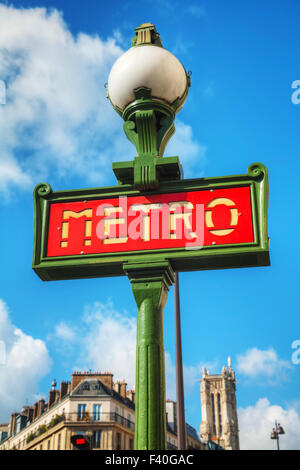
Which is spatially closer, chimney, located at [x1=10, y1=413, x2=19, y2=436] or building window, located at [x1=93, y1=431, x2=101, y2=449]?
building window, located at [x1=93, y1=431, x2=101, y2=449]

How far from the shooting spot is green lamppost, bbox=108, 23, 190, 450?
4707mm

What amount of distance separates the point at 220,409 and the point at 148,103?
165467 millimetres

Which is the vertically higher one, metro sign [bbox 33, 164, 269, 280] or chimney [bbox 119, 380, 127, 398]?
chimney [bbox 119, 380, 127, 398]

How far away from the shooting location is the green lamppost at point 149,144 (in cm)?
471

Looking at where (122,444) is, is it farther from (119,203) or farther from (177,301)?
(119,203)

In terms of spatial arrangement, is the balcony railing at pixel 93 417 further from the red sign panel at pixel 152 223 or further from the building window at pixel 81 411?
the red sign panel at pixel 152 223

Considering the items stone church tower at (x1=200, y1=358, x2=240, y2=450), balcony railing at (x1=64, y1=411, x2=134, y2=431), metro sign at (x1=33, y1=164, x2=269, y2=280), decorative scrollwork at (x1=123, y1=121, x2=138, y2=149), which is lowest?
metro sign at (x1=33, y1=164, x2=269, y2=280)

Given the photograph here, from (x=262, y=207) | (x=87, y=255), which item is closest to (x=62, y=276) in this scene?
(x=87, y=255)

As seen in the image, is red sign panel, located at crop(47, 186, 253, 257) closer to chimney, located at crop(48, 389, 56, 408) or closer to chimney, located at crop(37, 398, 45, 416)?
chimney, located at crop(48, 389, 56, 408)

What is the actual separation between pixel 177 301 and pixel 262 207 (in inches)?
349

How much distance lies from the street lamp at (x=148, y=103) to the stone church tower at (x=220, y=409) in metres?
155

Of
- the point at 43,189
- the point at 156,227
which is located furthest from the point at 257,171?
the point at 43,189

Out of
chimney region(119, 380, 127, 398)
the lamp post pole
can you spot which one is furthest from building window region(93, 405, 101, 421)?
the lamp post pole

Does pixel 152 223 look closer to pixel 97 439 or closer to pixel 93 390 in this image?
pixel 97 439
